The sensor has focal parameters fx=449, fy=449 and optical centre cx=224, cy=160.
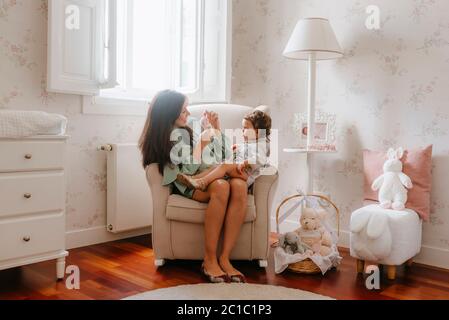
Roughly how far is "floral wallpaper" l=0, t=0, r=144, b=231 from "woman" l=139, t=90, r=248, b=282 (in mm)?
595

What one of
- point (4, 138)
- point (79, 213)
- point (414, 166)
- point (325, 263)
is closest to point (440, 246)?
point (414, 166)

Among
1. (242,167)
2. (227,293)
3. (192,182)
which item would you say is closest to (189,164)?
(192,182)

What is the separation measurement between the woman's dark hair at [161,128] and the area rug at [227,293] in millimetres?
626

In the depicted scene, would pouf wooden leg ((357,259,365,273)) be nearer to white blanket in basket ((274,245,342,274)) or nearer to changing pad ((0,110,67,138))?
white blanket in basket ((274,245,342,274))

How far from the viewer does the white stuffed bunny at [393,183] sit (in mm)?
2410

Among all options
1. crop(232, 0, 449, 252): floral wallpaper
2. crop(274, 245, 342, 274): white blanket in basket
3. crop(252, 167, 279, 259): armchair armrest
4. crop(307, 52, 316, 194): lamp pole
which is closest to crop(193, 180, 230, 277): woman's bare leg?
crop(252, 167, 279, 259): armchair armrest

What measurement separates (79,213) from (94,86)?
31.2 inches

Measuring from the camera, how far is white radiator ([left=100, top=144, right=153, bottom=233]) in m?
2.83

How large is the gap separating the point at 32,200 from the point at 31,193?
0.03 metres

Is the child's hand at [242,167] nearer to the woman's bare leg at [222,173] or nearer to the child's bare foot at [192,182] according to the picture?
the woman's bare leg at [222,173]

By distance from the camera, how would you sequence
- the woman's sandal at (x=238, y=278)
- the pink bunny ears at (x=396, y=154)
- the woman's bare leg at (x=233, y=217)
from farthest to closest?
the pink bunny ears at (x=396, y=154) → the woman's bare leg at (x=233, y=217) → the woman's sandal at (x=238, y=278)

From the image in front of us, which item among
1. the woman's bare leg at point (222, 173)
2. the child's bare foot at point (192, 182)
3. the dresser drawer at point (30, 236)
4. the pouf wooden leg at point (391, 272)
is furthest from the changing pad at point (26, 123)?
the pouf wooden leg at point (391, 272)

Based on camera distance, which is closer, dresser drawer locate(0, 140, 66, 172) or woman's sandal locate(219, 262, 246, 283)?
dresser drawer locate(0, 140, 66, 172)

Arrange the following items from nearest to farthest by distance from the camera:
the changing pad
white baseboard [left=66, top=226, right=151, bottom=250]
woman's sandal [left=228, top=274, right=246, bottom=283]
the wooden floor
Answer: the changing pad → the wooden floor → woman's sandal [left=228, top=274, right=246, bottom=283] → white baseboard [left=66, top=226, right=151, bottom=250]
